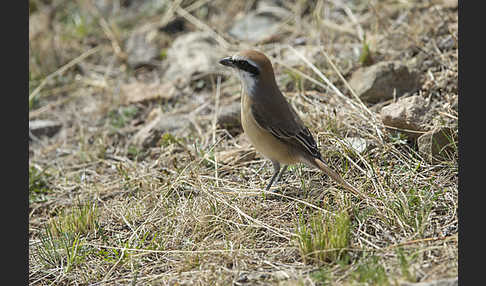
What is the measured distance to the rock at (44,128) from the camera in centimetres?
712

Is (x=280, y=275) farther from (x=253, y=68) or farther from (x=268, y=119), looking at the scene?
(x=253, y=68)

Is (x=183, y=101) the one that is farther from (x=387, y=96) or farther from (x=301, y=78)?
(x=387, y=96)

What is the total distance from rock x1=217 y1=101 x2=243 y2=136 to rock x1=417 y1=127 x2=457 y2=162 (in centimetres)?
215

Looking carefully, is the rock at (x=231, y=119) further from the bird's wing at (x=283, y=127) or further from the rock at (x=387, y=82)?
the bird's wing at (x=283, y=127)

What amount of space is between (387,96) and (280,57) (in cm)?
181

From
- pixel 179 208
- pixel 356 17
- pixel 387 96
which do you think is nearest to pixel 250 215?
pixel 179 208

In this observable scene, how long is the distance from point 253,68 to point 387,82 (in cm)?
196

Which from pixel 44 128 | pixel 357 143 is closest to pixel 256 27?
pixel 44 128

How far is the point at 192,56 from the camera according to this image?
780cm

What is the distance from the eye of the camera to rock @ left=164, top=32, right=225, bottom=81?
754cm

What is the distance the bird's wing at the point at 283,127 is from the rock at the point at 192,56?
9.29 ft

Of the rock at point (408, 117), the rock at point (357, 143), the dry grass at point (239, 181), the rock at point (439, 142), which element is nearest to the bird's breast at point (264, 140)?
the dry grass at point (239, 181)

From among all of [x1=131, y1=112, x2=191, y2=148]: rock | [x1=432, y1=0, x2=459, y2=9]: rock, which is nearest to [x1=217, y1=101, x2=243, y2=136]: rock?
[x1=131, y1=112, x2=191, y2=148]: rock

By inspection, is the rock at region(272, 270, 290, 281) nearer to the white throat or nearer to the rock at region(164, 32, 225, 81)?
the white throat
